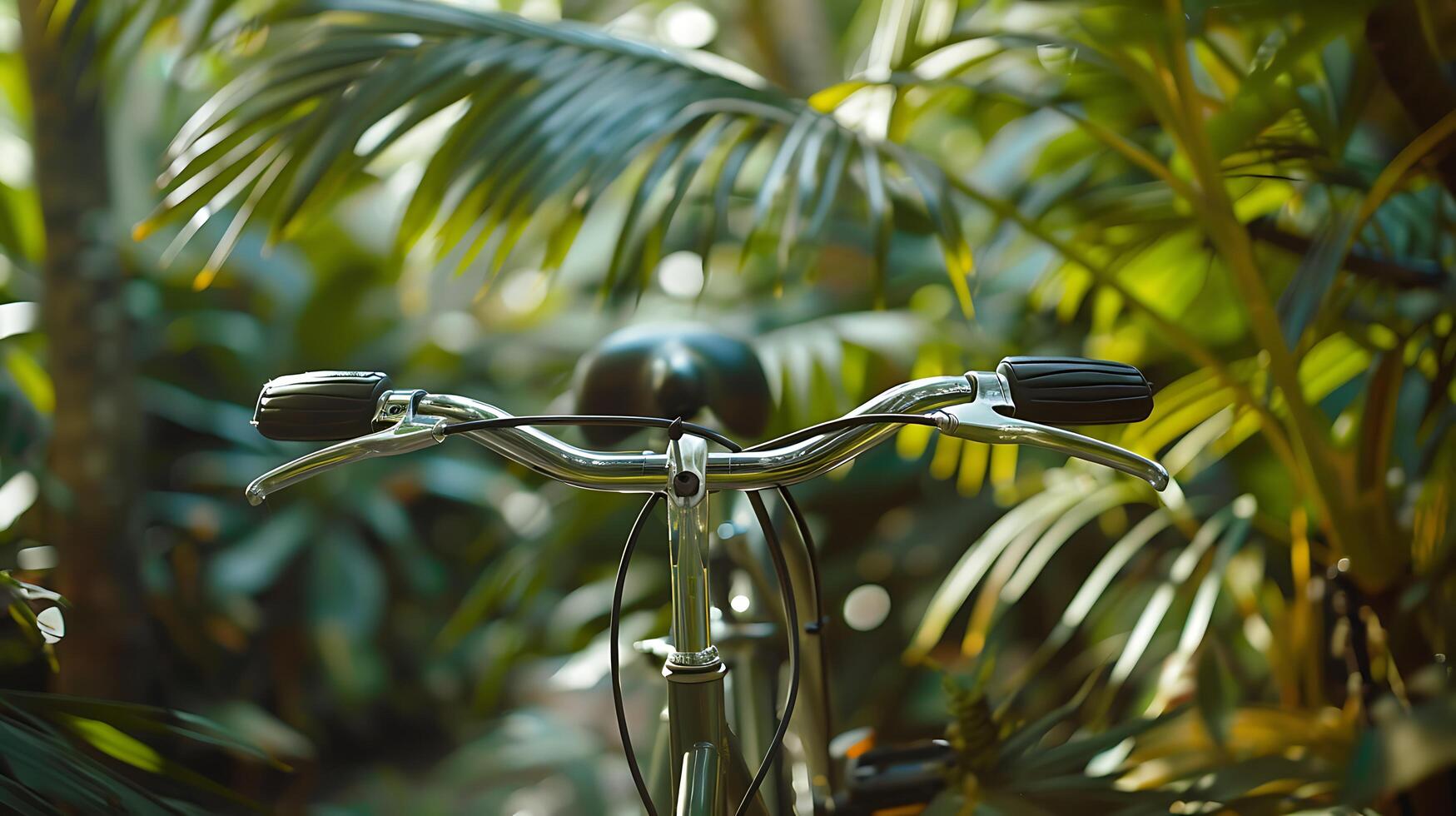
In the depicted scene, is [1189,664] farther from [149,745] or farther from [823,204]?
[149,745]

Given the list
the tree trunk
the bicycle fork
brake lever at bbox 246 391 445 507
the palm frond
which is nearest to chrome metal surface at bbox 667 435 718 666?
the bicycle fork

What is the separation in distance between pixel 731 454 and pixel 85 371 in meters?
0.83

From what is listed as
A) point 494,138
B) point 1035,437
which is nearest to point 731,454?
point 1035,437

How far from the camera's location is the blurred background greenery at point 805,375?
0.73 metres

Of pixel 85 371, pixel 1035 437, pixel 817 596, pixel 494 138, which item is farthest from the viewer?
pixel 85 371

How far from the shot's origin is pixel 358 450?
43cm

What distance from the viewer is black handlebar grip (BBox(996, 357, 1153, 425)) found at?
45 centimetres

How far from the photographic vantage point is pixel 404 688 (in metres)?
1.67

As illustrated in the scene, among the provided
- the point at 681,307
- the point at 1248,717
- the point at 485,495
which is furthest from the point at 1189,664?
the point at 485,495

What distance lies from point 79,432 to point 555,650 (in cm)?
79

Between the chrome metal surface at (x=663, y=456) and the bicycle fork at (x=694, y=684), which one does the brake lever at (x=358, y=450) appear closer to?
the chrome metal surface at (x=663, y=456)

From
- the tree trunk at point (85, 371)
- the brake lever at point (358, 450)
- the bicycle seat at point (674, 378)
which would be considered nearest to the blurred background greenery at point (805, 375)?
the tree trunk at point (85, 371)

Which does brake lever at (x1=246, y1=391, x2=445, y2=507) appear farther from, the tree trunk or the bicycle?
the tree trunk

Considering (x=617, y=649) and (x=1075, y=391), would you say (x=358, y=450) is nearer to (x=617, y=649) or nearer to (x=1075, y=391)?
(x=617, y=649)
